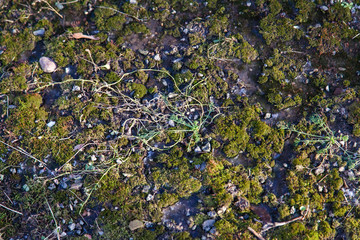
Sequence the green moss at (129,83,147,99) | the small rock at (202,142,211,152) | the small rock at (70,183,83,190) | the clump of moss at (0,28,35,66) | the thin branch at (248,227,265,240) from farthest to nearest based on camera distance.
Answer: the clump of moss at (0,28,35,66) < the green moss at (129,83,147,99) < the small rock at (202,142,211,152) < the small rock at (70,183,83,190) < the thin branch at (248,227,265,240)

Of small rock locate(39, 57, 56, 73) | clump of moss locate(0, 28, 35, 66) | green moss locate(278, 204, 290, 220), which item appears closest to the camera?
green moss locate(278, 204, 290, 220)

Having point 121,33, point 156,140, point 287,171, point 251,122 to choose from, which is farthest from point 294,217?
point 121,33

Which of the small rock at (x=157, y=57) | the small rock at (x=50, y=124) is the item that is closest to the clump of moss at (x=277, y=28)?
the small rock at (x=157, y=57)

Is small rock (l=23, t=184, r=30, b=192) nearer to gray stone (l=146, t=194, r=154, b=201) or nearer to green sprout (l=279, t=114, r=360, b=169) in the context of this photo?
gray stone (l=146, t=194, r=154, b=201)

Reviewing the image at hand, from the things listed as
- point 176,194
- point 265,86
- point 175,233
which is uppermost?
point 265,86

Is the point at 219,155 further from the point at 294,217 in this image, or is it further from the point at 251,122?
the point at 294,217

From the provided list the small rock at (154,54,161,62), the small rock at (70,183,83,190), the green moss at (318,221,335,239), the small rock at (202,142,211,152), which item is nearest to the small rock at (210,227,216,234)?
the small rock at (202,142,211,152)
